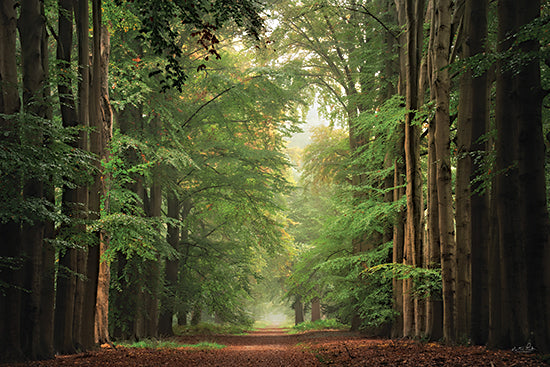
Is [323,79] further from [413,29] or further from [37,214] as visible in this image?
[37,214]

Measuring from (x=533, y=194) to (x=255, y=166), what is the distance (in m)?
13.4

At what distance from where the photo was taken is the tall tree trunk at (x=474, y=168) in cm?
736

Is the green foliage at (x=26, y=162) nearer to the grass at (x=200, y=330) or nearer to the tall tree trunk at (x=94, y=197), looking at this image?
the tall tree trunk at (x=94, y=197)

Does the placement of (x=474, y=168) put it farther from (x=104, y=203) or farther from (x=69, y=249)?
(x=104, y=203)

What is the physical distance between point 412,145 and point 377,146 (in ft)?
7.40

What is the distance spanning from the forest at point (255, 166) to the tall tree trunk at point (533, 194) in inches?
0.8

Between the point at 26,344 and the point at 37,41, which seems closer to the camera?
the point at 26,344

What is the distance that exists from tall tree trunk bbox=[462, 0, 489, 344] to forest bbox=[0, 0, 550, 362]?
0.09ft

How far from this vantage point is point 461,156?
7906 mm

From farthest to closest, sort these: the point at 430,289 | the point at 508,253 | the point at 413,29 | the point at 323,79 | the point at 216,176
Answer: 1. the point at 323,79
2. the point at 216,176
3. the point at 413,29
4. the point at 430,289
5. the point at 508,253

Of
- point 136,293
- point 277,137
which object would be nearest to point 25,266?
point 136,293

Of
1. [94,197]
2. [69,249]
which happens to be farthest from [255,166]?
[69,249]

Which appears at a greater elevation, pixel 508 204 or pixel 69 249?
pixel 508 204

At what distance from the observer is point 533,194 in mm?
5906
